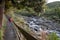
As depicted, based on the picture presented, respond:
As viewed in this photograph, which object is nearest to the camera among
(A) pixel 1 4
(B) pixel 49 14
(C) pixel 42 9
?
(A) pixel 1 4

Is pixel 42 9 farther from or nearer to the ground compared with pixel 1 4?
nearer to the ground

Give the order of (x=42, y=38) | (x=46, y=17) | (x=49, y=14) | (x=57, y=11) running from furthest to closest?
(x=46, y=17) < (x=49, y=14) < (x=57, y=11) < (x=42, y=38)

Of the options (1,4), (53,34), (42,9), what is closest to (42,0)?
(42,9)

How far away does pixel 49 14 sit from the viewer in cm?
2709

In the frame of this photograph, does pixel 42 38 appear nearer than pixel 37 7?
Yes

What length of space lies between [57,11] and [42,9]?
19057 mm

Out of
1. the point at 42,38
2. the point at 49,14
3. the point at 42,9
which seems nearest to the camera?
the point at 42,38

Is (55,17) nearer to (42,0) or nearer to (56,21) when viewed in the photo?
(56,21)

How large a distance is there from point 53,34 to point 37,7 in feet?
8.11

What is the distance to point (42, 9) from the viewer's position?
6062 millimetres

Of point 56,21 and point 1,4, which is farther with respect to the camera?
point 56,21

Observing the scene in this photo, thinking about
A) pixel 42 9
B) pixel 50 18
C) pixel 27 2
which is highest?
pixel 27 2

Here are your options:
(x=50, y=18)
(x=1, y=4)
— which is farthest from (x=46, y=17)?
(x=1, y=4)

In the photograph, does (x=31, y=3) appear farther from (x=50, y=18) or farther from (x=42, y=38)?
(x=50, y=18)
